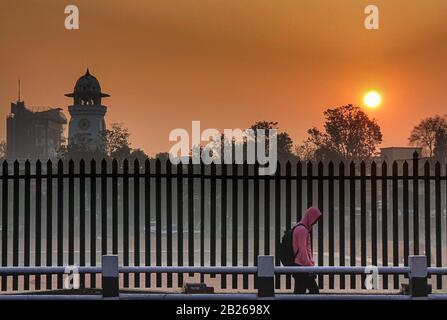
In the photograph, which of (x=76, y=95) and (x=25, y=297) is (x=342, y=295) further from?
(x=76, y=95)

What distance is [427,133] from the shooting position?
66.6 meters

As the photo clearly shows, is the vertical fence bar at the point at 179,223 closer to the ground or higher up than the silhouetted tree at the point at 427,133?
closer to the ground

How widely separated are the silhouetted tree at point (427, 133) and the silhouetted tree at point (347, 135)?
9534 millimetres

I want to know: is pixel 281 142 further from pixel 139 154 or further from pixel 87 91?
pixel 87 91

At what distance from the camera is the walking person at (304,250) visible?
1102 centimetres

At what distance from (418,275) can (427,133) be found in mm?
58377

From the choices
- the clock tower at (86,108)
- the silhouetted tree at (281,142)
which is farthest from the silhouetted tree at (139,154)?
the clock tower at (86,108)

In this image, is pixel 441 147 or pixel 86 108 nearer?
pixel 441 147

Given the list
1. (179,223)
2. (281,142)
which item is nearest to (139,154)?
(281,142)

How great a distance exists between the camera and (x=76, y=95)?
430ft

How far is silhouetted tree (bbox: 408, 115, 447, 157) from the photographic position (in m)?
66.2

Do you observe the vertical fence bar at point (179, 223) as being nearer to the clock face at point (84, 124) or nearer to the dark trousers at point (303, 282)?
the dark trousers at point (303, 282)
